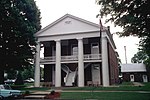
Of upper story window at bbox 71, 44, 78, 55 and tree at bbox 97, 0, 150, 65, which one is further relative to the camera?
upper story window at bbox 71, 44, 78, 55

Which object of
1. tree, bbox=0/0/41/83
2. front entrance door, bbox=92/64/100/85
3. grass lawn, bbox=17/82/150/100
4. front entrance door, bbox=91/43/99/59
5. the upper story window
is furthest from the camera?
the upper story window

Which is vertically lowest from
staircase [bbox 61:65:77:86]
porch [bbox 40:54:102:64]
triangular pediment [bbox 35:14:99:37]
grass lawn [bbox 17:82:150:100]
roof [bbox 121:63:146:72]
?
grass lawn [bbox 17:82:150:100]

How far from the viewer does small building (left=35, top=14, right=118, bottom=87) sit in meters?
30.3

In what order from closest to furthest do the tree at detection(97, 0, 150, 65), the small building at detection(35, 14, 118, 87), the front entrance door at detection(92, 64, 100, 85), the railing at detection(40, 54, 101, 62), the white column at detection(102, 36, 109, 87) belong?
the tree at detection(97, 0, 150, 65) < the white column at detection(102, 36, 109, 87) < the small building at detection(35, 14, 118, 87) < the railing at detection(40, 54, 101, 62) < the front entrance door at detection(92, 64, 100, 85)

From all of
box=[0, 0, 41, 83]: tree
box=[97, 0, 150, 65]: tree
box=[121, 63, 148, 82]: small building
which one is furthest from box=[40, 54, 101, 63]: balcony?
box=[121, 63, 148, 82]: small building

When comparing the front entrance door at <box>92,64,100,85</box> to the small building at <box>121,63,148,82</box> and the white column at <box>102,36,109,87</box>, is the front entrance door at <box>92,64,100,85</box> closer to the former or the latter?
the white column at <box>102,36,109,87</box>

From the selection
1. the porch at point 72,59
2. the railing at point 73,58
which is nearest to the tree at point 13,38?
the porch at point 72,59

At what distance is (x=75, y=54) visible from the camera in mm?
34500

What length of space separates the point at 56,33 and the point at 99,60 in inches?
306

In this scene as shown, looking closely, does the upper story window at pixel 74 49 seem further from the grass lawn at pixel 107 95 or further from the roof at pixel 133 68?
the roof at pixel 133 68

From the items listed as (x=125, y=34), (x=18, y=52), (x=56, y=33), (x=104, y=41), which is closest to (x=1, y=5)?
(x=18, y=52)

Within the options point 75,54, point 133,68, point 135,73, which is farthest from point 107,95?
point 133,68

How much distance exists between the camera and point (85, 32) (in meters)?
30.8

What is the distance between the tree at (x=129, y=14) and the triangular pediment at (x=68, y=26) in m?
13.3
